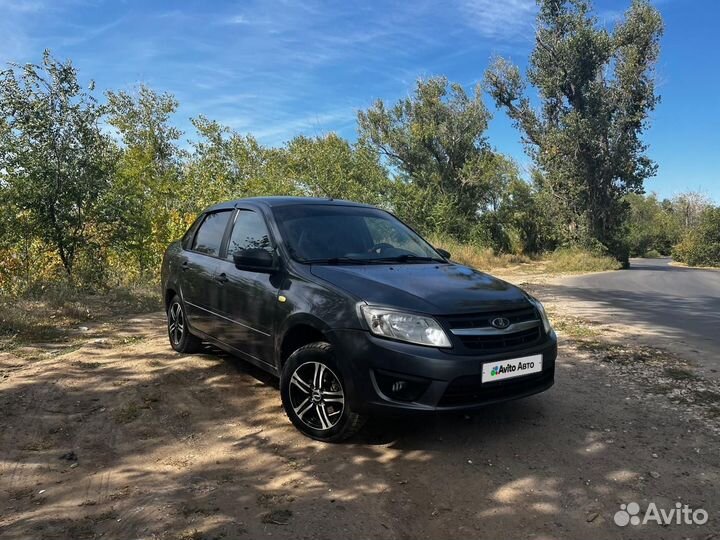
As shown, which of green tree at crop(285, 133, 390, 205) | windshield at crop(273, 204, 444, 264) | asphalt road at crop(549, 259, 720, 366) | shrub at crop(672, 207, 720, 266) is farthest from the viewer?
shrub at crop(672, 207, 720, 266)

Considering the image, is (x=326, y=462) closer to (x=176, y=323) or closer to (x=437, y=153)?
(x=176, y=323)

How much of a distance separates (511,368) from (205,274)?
3.04 metres

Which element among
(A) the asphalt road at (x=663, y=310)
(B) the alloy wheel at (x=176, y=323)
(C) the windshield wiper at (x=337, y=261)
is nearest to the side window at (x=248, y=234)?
(C) the windshield wiper at (x=337, y=261)

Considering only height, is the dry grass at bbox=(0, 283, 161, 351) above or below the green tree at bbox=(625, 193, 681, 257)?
below

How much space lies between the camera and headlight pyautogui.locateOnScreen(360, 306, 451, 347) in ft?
10.5

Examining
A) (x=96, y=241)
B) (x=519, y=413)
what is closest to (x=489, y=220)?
(x=96, y=241)

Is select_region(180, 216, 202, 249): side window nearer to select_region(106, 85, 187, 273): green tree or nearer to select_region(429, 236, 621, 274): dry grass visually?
select_region(106, 85, 187, 273): green tree

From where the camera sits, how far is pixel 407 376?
10.4ft

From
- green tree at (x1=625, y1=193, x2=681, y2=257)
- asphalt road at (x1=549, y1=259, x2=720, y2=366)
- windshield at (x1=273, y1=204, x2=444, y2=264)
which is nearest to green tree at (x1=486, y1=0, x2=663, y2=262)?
asphalt road at (x1=549, y1=259, x2=720, y2=366)

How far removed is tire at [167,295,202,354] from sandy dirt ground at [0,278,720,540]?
51 centimetres

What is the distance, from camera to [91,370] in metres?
5.11

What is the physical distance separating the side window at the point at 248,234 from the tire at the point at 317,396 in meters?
1.08

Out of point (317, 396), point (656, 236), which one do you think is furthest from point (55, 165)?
point (656, 236)

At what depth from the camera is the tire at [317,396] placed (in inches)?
135
